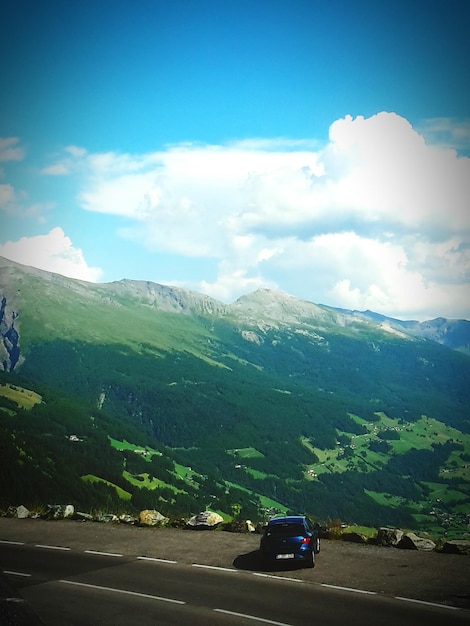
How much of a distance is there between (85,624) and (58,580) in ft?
19.1

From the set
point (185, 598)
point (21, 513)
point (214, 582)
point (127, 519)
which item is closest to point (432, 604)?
point (214, 582)

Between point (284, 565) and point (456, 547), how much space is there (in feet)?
26.2

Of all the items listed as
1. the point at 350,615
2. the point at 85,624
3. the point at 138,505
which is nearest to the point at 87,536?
the point at 85,624

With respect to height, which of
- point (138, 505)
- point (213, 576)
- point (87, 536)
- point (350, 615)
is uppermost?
point (350, 615)

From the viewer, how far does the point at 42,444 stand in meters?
196

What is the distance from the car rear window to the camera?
75.2ft

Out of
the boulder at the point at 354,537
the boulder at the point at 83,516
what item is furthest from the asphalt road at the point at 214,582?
the boulder at the point at 83,516

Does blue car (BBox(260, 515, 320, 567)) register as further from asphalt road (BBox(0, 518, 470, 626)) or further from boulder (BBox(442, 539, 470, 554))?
boulder (BBox(442, 539, 470, 554))

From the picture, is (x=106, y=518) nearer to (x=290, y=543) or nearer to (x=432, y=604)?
(x=290, y=543)

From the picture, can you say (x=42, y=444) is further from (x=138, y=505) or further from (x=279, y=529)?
(x=279, y=529)

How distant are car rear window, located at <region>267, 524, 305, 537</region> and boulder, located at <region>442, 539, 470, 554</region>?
6.93 meters

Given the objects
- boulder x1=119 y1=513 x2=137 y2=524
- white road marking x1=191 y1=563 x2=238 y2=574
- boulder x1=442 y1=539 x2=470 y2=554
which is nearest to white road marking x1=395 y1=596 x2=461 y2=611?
white road marking x1=191 y1=563 x2=238 y2=574

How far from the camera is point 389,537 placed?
25734 millimetres

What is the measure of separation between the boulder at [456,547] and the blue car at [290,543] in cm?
618
